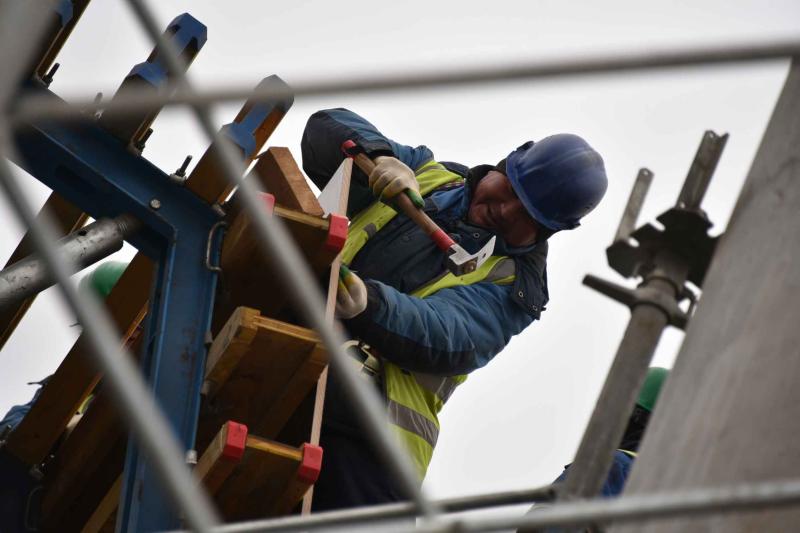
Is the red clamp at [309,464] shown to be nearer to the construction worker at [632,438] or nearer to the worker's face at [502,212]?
the construction worker at [632,438]

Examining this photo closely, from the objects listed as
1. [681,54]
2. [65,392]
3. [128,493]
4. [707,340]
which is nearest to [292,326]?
[128,493]

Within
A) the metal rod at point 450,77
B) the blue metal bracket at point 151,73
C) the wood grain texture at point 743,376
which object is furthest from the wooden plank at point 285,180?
the metal rod at point 450,77

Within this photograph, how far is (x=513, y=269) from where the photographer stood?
7.35m

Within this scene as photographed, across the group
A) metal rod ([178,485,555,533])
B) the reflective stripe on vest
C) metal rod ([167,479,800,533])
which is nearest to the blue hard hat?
the reflective stripe on vest

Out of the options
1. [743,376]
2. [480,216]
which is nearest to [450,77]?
[743,376]

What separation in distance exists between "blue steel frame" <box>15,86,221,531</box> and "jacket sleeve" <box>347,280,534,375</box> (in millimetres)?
725

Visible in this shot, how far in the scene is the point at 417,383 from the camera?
6.80m

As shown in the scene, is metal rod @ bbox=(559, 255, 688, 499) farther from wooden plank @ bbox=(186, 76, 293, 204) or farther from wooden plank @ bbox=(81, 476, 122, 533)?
wooden plank @ bbox=(81, 476, 122, 533)

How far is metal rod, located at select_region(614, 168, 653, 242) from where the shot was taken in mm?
3840

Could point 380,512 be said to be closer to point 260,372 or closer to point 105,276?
point 260,372

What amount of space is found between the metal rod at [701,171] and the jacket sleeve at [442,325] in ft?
8.35

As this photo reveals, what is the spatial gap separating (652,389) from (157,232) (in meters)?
3.96

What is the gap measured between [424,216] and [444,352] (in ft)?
2.22

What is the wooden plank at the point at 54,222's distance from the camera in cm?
666
